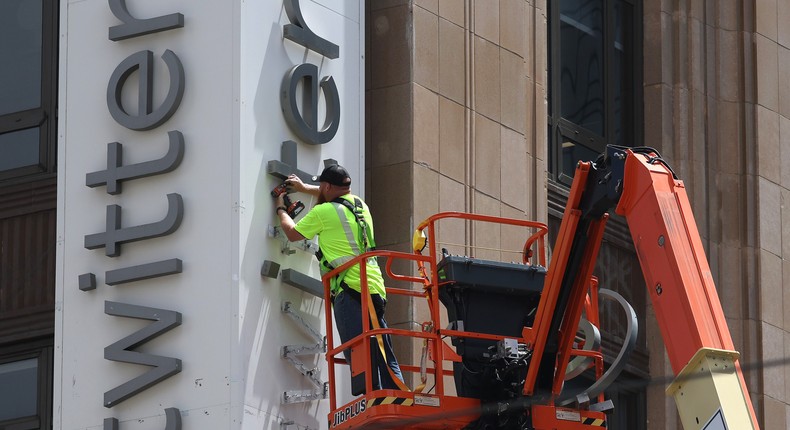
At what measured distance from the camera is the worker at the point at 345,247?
18156 millimetres

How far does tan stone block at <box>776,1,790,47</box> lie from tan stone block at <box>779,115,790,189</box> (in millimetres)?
1268

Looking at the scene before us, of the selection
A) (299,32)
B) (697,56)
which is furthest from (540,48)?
(299,32)

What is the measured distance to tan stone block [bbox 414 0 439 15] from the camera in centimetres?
2234

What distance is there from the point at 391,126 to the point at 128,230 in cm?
364

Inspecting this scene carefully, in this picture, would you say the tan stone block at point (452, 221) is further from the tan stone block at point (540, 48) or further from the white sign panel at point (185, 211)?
the tan stone block at point (540, 48)

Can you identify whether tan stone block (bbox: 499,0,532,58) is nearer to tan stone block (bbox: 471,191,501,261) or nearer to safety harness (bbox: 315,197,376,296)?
tan stone block (bbox: 471,191,501,261)

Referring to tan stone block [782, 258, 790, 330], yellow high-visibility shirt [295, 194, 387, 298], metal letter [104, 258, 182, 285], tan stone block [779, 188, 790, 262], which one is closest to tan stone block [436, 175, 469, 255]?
yellow high-visibility shirt [295, 194, 387, 298]

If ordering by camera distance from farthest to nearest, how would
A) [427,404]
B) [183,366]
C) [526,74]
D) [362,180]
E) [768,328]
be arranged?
[768,328] < [526,74] < [362,180] < [183,366] < [427,404]

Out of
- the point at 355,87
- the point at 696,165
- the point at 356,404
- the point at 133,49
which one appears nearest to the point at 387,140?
the point at 355,87

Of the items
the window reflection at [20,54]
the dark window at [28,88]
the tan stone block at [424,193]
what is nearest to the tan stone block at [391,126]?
the tan stone block at [424,193]

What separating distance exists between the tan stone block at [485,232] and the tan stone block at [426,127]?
841 mm

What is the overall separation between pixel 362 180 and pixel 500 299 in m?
3.15

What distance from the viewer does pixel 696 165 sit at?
28.2 metres

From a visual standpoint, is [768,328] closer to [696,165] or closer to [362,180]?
[696,165]
